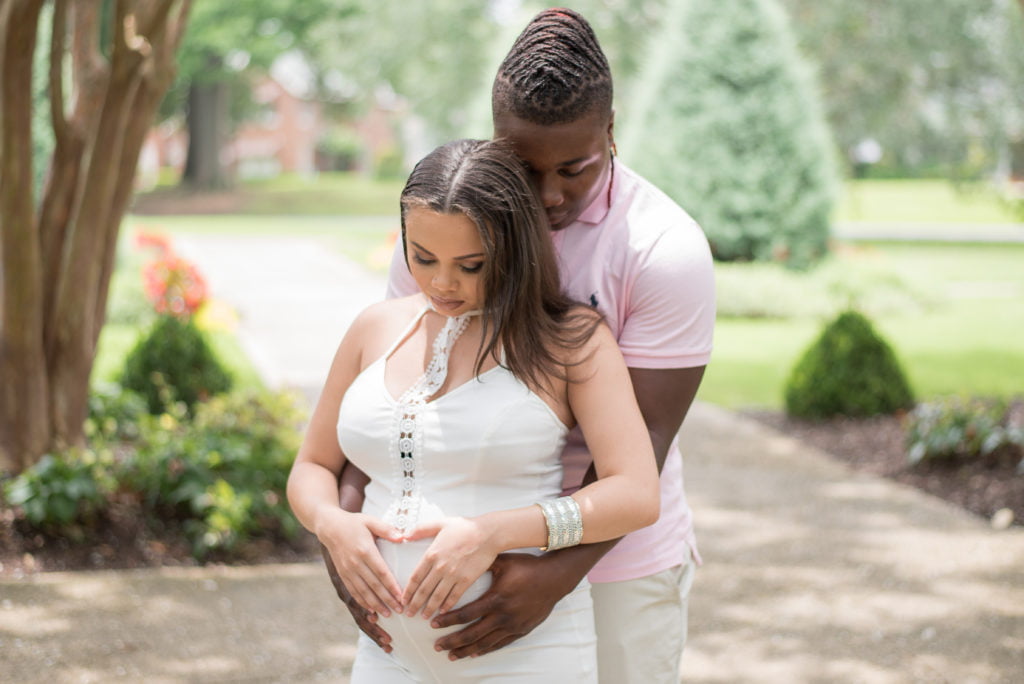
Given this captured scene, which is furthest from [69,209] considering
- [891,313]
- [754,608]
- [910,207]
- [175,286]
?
[910,207]

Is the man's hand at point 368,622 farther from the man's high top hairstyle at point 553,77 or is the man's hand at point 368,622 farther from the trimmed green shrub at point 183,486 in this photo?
the trimmed green shrub at point 183,486

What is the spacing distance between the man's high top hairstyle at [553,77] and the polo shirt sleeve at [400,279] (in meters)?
0.45

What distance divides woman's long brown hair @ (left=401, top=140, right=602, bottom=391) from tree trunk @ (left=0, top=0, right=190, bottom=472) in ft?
12.3

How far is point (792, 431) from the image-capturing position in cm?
838

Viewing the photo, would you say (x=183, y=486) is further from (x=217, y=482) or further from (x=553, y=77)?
(x=553, y=77)

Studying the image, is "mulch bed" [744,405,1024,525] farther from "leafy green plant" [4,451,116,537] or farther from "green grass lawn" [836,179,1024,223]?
"green grass lawn" [836,179,1024,223]

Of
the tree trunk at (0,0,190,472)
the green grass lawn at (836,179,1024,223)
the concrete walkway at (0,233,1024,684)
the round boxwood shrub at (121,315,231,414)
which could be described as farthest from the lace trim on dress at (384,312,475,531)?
the green grass lawn at (836,179,1024,223)

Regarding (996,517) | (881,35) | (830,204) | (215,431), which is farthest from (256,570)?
(881,35)

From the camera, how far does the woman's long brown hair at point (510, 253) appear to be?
2.03m

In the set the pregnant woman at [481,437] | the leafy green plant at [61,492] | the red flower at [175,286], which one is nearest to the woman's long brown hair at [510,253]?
the pregnant woman at [481,437]

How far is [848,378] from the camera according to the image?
852 centimetres

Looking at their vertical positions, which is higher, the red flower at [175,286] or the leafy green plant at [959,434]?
the red flower at [175,286]

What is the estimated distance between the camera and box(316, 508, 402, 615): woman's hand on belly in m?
2.09

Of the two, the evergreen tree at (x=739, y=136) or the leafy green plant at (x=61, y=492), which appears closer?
the leafy green plant at (x=61, y=492)
